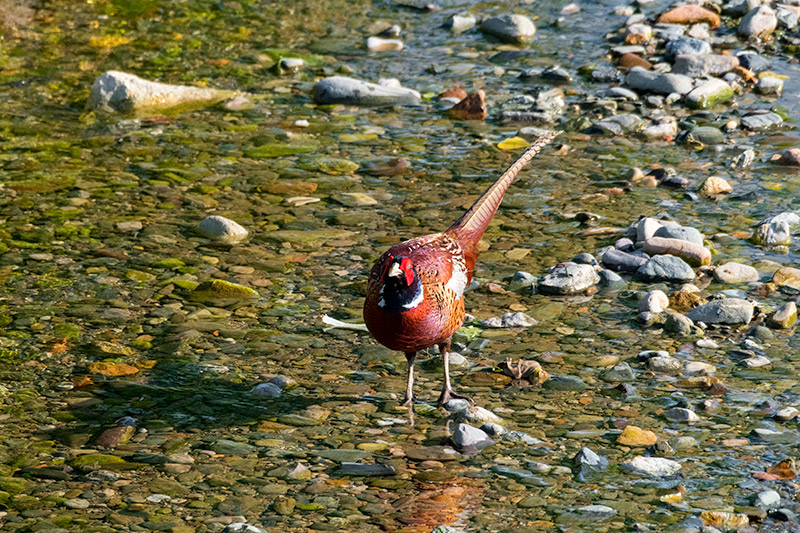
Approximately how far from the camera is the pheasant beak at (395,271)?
5492 mm

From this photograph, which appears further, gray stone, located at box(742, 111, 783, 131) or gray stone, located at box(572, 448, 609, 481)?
gray stone, located at box(742, 111, 783, 131)

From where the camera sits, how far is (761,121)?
10.9 metres

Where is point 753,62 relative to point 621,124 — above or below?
above

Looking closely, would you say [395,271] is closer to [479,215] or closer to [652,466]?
[479,215]

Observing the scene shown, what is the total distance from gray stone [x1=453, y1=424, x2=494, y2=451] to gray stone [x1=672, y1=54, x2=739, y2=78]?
26.9 feet

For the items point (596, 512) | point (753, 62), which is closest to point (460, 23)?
point (753, 62)

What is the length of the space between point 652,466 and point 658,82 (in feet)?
24.9

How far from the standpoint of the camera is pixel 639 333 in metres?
6.87

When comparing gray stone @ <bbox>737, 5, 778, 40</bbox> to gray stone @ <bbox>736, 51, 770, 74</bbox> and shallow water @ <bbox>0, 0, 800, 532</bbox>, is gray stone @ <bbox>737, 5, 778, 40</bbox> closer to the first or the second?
gray stone @ <bbox>736, 51, 770, 74</bbox>

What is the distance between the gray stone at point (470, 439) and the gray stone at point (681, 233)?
3179 mm

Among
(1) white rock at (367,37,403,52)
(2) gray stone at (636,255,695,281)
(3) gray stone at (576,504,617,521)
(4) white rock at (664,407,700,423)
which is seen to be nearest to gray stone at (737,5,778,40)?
(1) white rock at (367,37,403,52)

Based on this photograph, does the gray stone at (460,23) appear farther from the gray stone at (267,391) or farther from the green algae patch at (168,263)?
the gray stone at (267,391)

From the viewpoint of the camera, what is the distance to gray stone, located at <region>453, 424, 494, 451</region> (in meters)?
5.55

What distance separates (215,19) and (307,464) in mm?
11260
